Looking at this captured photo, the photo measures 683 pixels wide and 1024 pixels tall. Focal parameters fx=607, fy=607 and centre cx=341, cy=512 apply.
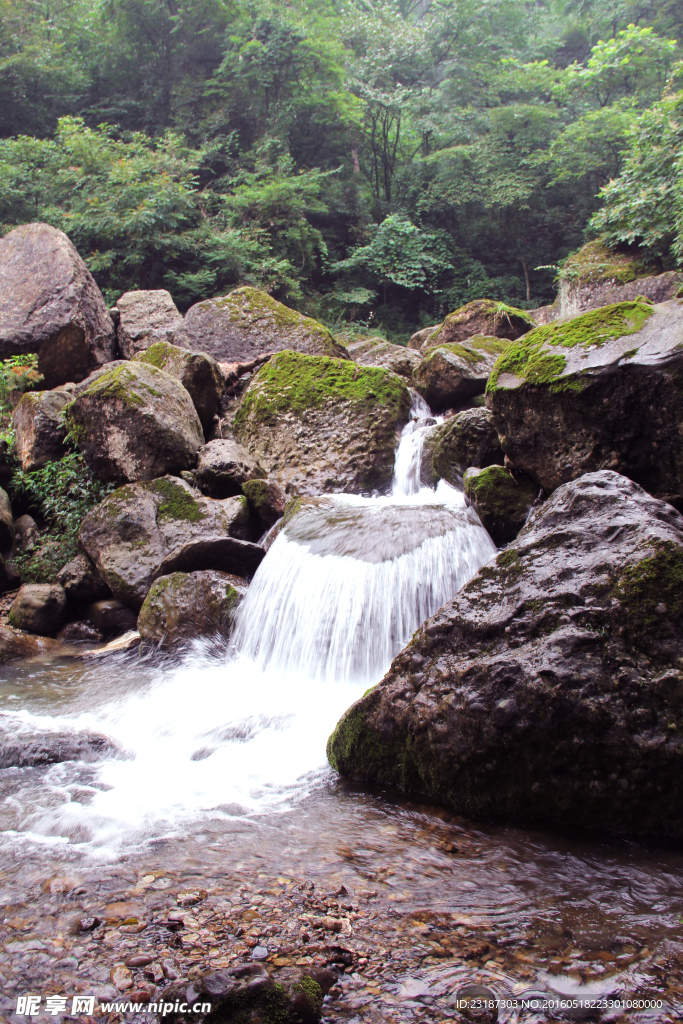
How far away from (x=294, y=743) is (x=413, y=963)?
2419 mm

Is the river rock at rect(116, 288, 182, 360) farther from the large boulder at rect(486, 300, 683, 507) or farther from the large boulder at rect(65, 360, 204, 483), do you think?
the large boulder at rect(486, 300, 683, 507)

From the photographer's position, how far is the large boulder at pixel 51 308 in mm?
11703

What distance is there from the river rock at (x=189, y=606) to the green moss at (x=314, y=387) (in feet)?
11.6

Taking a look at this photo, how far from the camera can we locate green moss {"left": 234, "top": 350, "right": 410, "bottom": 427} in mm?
9164

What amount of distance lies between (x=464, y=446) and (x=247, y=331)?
6.41 m

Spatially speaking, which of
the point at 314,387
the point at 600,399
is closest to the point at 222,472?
the point at 314,387

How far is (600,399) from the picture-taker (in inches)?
209

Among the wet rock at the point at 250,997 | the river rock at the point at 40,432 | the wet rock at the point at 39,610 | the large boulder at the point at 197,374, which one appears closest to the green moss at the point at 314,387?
the large boulder at the point at 197,374

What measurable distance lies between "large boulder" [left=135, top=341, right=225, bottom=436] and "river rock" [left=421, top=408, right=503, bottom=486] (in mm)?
4121

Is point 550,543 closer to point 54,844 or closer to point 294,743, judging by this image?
point 294,743

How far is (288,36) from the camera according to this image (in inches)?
794

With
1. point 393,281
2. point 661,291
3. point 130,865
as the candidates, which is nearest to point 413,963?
point 130,865

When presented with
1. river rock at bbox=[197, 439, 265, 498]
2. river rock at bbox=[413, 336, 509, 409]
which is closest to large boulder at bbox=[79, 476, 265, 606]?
river rock at bbox=[197, 439, 265, 498]

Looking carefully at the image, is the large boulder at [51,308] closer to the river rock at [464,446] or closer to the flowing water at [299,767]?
the flowing water at [299,767]
